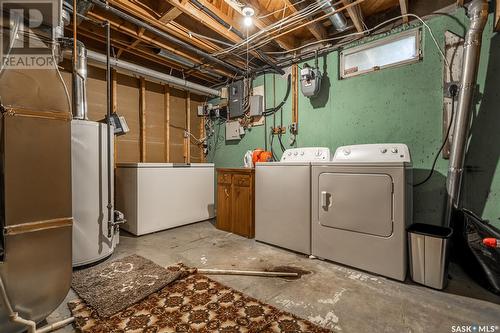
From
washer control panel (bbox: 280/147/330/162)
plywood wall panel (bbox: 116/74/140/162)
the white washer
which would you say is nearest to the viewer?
the white washer

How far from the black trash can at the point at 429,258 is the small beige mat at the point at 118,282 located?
1.89 meters

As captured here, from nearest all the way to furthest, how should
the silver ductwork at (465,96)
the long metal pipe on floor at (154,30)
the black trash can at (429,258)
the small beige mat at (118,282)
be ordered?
the small beige mat at (118,282), the black trash can at (429,258), the silver ductwork at (465,96), the long metal pipe on floor at (154,30)

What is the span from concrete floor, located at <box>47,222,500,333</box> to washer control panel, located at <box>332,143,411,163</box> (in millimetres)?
1096

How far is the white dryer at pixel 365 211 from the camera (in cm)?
183

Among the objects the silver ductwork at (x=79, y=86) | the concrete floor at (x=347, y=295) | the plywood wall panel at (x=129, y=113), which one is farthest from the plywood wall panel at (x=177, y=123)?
the concrete floor at (x=347, y=295)

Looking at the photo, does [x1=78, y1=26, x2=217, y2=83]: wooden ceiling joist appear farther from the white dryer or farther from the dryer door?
the dryer door

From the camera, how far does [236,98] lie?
3900mm

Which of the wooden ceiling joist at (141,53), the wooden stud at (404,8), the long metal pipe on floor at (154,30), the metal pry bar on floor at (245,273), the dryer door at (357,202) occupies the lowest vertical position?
the metal pry bar on floor at (245,273)

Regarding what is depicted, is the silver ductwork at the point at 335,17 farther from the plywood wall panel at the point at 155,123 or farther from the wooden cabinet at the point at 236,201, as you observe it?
the plywood wall panel at the point at 155,123

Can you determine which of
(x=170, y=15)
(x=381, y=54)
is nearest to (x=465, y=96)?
(x=381, y=54)

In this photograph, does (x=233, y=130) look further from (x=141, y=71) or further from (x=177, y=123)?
(x=141, y=71)

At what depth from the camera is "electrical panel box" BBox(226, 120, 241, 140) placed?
395 cm

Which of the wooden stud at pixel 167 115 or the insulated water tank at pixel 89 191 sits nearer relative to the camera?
the insulated water tank at pixel 89 191

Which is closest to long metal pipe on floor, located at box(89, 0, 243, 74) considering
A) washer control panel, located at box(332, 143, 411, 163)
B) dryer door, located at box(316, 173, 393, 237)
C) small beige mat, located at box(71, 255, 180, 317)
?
washer control panel, located at box(332, 143, 411, 163)
